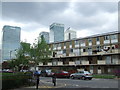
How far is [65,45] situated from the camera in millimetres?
62188

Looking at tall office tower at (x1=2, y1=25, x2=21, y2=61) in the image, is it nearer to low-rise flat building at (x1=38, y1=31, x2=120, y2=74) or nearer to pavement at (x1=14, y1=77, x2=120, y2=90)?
low-rise flat building at (x1=38, y1=31, x2=120, y2=74)

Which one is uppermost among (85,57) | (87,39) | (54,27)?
(54,27)

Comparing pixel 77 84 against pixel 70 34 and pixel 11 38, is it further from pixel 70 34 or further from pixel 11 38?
pixel 70 34

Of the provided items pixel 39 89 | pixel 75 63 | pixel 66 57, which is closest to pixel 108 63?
pixel 75 63

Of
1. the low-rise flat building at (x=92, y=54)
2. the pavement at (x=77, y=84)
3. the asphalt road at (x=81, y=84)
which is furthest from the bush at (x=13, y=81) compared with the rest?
the low-rise flat building at (x=92, y=54)

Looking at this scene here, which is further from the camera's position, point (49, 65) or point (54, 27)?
point (54, 27)

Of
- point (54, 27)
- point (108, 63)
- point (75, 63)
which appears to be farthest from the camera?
point (54, 27)

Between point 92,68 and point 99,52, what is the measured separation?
527 cm

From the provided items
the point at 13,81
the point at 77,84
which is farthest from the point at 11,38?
the point at 13,81

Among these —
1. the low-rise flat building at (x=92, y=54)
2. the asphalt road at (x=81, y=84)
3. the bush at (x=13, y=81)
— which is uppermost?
the low-rise flat building at (x=92, y=54)

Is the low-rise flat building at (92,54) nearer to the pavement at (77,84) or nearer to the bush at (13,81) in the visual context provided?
the pavement at (77,84)

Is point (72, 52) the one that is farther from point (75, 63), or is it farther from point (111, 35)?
point (111, 35)

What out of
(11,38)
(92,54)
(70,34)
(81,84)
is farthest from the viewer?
(70,34)

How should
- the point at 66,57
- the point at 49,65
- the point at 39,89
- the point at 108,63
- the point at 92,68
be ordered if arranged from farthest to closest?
1. the point at 49,65
2. the point at 66,57
3. the point at 92,68
4. the point at 108,63
5. the point at 39,89
